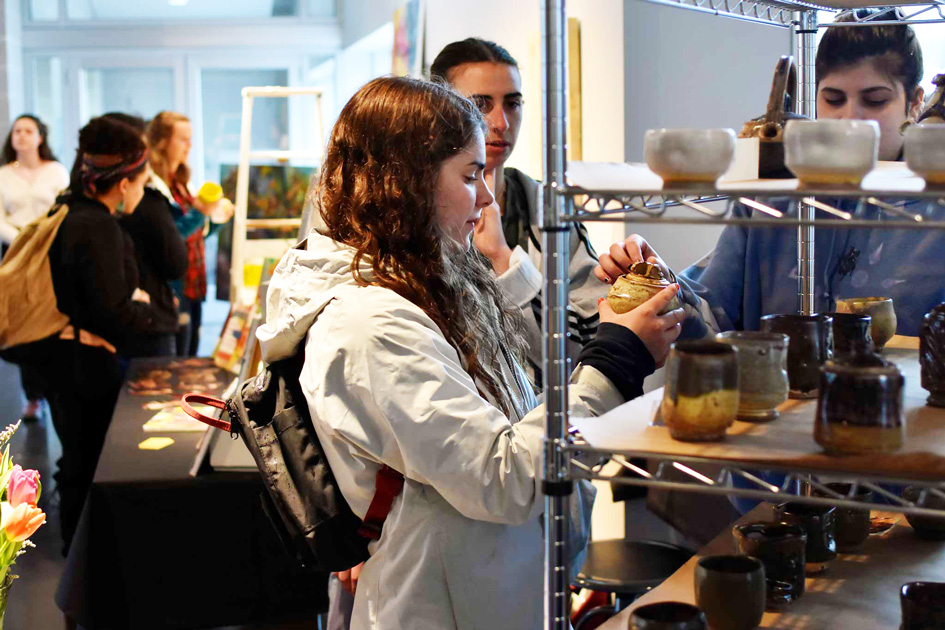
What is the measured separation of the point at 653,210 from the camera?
105cm

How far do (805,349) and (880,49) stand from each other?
28.7 inches

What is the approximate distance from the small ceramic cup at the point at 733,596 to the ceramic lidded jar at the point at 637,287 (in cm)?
36

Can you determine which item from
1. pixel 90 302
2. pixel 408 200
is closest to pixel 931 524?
pixel 408 200

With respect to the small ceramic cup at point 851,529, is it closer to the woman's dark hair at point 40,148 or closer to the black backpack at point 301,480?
the black backpack at point 301,480

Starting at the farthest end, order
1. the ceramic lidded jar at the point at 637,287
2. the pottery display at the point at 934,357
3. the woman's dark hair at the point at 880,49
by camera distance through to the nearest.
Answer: the woman's dark hair at the point at 880,49 → the ceramic lidded jar at the point at 637,287 → the pottery display at the point at 934,357

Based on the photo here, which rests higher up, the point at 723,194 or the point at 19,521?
the point at 723,194

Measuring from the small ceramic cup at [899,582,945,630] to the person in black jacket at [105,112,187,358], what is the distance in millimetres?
3711

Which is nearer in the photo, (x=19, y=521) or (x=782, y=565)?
(x=782, y=565)

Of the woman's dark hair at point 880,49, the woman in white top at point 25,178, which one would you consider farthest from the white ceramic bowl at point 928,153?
the woman in white top at point 25,178

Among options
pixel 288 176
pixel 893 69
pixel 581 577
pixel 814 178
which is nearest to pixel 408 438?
pixel 814 178

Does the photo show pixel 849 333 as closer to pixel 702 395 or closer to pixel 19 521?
pixel 702 395

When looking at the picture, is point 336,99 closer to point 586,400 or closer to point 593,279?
point 593,279

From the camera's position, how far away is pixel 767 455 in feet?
3.28

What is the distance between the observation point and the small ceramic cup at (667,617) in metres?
1.10
